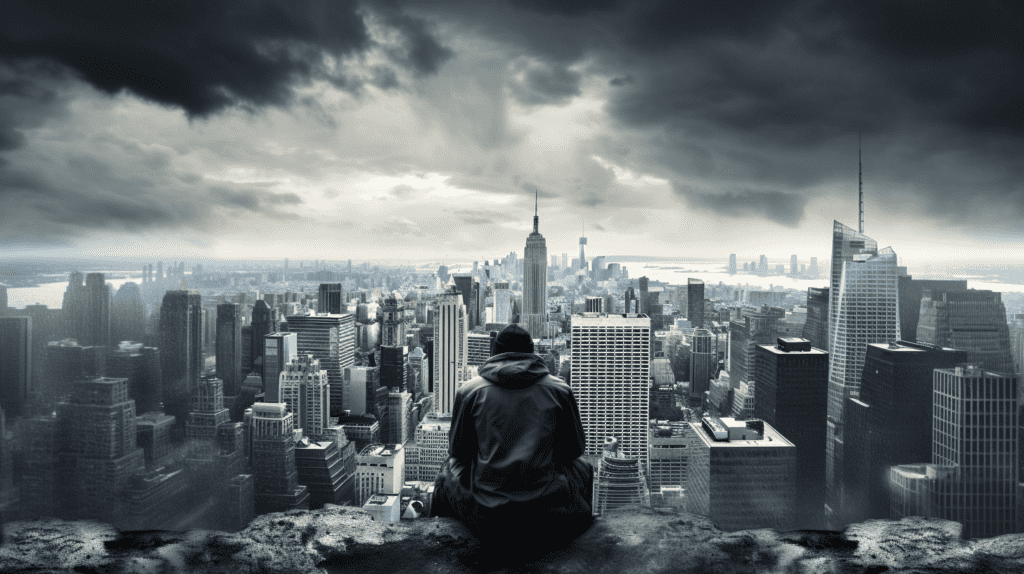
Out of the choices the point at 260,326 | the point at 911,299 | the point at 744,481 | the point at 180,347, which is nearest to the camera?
the point at 744,481

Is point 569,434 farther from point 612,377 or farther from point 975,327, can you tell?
point 612,377

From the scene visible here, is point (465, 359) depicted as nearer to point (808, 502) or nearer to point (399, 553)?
point (808, 502)

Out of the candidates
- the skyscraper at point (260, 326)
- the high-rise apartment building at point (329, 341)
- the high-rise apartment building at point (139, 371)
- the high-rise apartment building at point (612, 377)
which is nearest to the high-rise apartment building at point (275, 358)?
the skyscraper at point (260, 326)

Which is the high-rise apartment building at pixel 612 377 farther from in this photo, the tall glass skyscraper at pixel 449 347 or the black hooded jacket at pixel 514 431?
the black hooded jacket at pixel 514 431

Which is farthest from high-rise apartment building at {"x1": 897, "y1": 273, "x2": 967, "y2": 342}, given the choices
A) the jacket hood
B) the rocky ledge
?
the jacket hood

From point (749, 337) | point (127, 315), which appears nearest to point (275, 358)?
point (127, 315)
